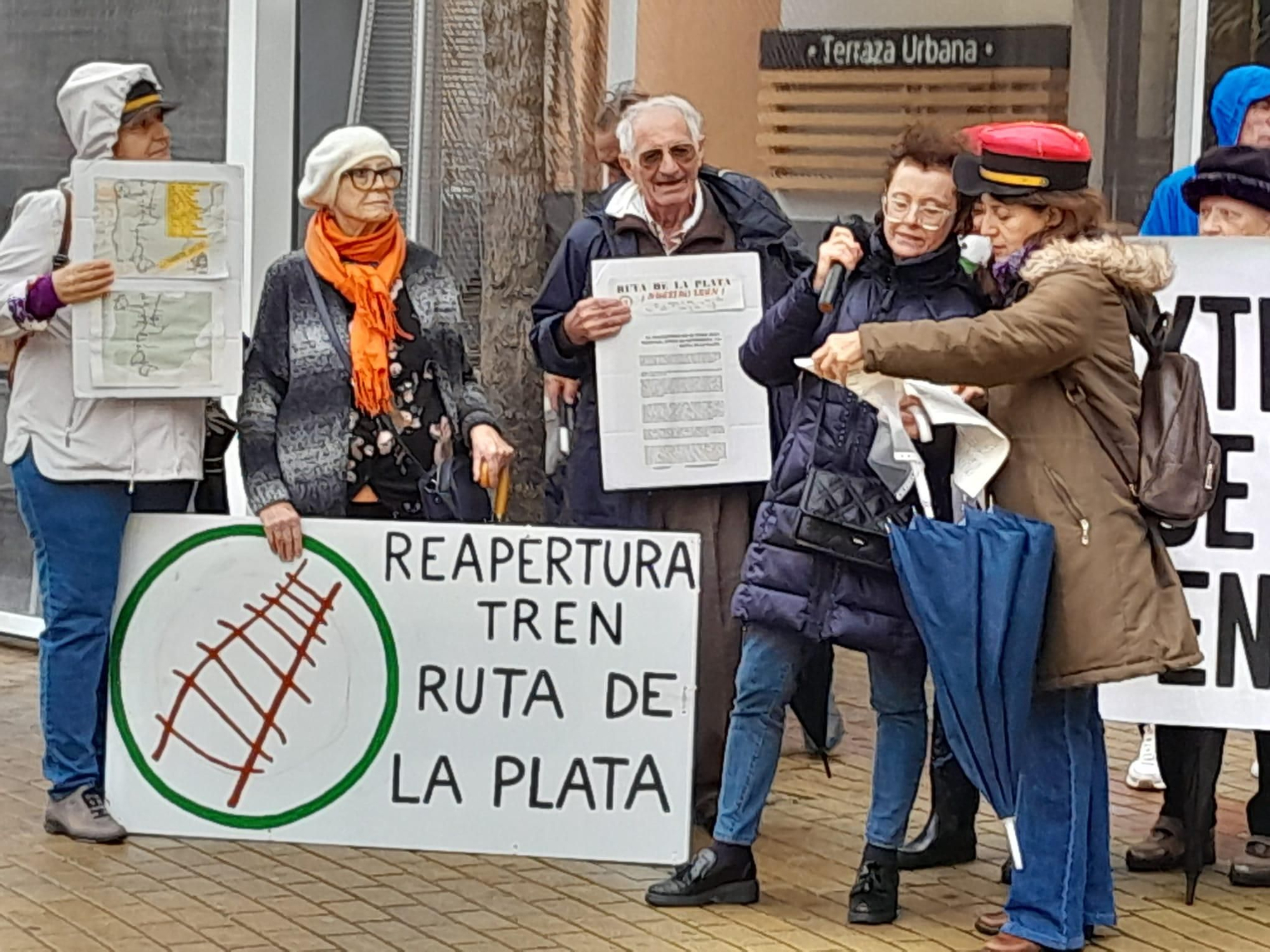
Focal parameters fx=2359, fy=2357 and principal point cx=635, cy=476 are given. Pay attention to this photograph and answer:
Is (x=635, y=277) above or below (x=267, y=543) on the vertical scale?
above

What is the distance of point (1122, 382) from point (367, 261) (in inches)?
77.1

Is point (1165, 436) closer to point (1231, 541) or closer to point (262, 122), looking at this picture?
point (1231, 541)

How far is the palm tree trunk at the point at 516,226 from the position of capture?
7.37 meters

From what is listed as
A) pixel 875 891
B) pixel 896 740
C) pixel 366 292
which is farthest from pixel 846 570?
pixel 366 292

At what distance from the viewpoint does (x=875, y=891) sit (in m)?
5.55

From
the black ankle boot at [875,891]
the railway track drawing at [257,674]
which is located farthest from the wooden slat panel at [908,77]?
the black ankle boot at [875,891]

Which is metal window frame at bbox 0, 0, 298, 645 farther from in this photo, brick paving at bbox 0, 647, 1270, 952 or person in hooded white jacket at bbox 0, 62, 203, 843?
brick paving at bbox 0, 647, 1270, 952

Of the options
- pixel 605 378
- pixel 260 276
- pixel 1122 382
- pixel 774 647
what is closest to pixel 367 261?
pixel 605 378

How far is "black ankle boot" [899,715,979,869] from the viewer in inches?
241

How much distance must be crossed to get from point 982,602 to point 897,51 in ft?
14.7

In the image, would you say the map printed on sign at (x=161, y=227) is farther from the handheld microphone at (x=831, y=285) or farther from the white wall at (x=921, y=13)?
the white wall at (x=921, y=13)

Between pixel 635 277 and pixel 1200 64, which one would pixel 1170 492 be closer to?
pixel 635 277

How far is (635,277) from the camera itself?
6.13 metres

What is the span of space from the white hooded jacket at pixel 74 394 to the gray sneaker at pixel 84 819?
0.85 meters
